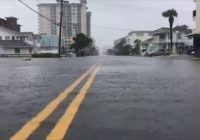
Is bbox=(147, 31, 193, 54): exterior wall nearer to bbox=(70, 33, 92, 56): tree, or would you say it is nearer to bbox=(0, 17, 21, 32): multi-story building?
bbox=(70, 33, 92, 56): tree

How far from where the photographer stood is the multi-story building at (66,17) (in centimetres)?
12362

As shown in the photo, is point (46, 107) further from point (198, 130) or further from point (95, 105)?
point (198, 130)

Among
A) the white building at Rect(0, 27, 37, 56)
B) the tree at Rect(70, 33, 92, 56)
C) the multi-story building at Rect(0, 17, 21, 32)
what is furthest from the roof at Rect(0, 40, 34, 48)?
the tree at Rect(70, 33, 92, 56)

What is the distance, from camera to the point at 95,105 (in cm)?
989

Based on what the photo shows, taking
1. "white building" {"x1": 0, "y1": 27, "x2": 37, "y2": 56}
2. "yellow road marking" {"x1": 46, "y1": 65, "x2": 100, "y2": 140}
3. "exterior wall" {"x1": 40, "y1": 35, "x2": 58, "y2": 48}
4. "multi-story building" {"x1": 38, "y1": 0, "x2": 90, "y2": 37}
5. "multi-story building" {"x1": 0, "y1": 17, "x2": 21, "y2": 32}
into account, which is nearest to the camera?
"yellow road marking" {"x1": 46, "y1": 65, "x2": 100, "y2": 140}

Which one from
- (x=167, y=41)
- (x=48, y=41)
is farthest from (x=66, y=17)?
(x=167, y=41)

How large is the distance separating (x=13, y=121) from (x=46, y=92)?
4600 mm

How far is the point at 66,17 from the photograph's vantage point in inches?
5591

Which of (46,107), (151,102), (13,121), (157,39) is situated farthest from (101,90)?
(157,39)

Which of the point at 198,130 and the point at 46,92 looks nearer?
the point at 198,130

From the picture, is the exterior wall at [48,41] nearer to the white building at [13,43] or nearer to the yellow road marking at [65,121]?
the white building at [13,43]

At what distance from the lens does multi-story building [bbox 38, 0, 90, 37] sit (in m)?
124

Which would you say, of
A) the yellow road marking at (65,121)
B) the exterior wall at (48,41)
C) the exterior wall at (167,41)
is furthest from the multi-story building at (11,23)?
the yellow road marking at (65,121)

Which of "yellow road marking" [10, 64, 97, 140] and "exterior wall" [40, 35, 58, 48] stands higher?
"exterior wall" [40, 35, 58, 48]
